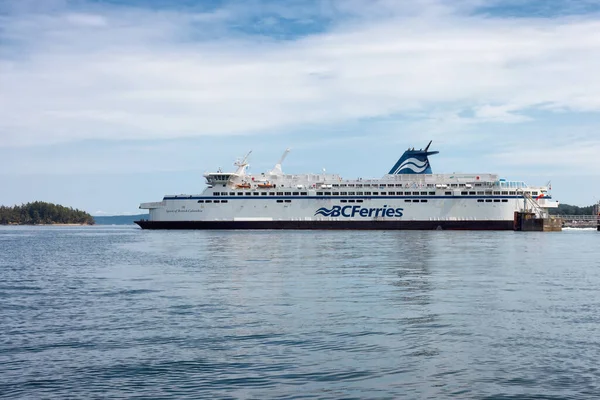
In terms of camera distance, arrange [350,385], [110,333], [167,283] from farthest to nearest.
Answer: [167,283], [110,333], [350,385]

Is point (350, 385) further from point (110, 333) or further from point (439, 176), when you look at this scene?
point (439, 176)

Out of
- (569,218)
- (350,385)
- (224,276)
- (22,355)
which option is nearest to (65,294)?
(224,276)

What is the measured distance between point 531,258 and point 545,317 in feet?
74.6

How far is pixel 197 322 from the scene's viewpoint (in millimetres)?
17172

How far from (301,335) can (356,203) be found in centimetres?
7646

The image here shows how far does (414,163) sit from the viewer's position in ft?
314

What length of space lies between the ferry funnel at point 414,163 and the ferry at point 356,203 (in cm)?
159

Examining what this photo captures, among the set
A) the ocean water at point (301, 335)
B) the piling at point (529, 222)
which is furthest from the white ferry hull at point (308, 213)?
the ocean water at point (301, 335)

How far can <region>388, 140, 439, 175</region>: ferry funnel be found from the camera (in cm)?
9550

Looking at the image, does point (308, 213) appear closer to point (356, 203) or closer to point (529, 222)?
point (356, 203)

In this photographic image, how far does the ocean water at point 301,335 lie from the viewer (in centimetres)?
1150

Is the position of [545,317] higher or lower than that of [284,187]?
lower

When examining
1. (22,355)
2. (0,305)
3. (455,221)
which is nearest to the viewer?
(22,355)

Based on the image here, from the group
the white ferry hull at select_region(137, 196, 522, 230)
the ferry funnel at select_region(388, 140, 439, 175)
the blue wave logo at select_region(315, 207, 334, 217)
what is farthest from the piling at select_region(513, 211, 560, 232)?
the blue wave logo at select_region(315, 207, 334, 217)
